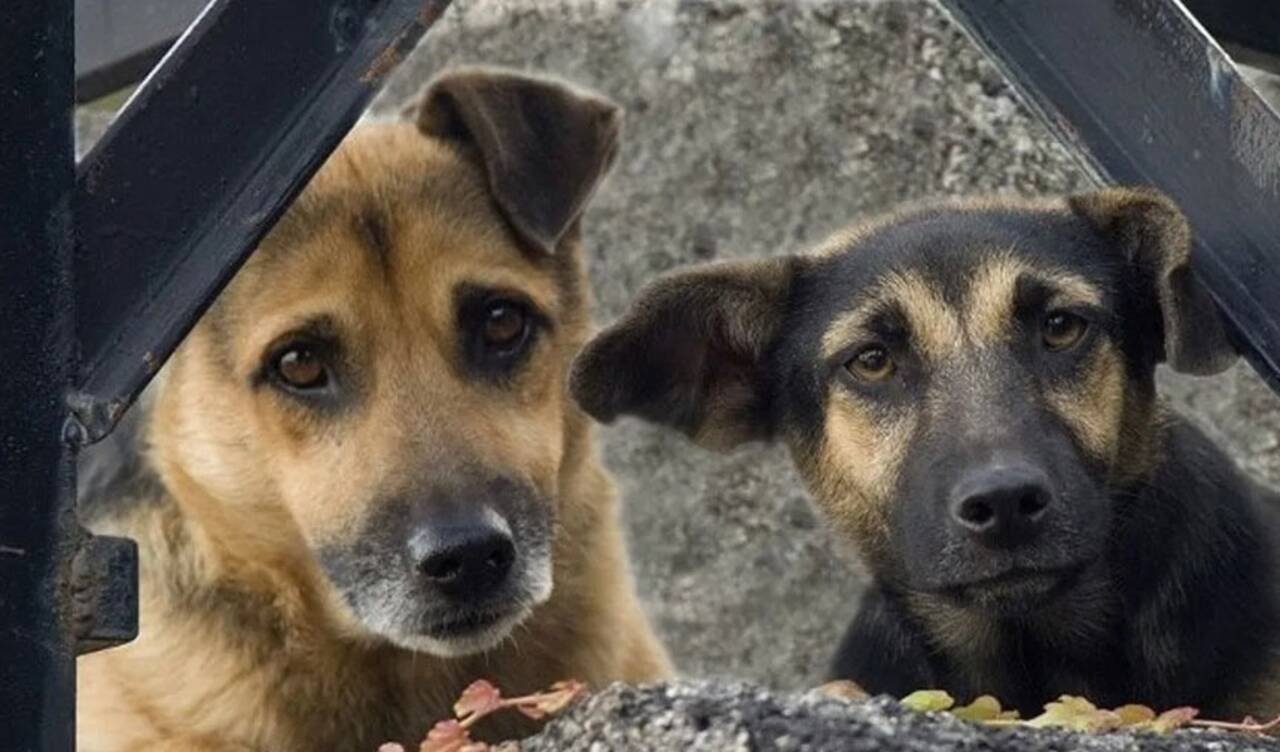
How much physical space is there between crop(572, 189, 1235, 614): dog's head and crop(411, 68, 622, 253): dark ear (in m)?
0.56

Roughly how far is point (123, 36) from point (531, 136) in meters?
1.02

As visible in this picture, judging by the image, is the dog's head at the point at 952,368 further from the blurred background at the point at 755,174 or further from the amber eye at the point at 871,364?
the blurred background at the point at 755,174

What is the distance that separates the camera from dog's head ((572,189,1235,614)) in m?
4.12

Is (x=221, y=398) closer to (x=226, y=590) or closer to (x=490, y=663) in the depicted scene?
(x=226, y=590)

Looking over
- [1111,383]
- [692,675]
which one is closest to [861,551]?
[1111,383]

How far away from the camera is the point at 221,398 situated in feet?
16.8

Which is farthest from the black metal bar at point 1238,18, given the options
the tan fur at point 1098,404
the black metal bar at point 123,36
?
the black metal bar at point 123,36

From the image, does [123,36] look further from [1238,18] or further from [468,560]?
[1238,18]

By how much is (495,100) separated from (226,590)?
129 centimetres

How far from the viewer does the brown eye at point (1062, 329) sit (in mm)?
4445

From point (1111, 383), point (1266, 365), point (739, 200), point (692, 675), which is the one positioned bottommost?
point (692, 675)

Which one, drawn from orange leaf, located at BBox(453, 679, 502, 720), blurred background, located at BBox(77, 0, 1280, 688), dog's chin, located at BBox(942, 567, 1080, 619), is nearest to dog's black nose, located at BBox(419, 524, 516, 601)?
dog's chin, located at BBox(942, 567, 1080, 619)

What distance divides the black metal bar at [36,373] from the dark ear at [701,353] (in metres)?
1.98

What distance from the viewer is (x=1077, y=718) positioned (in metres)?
3.20
